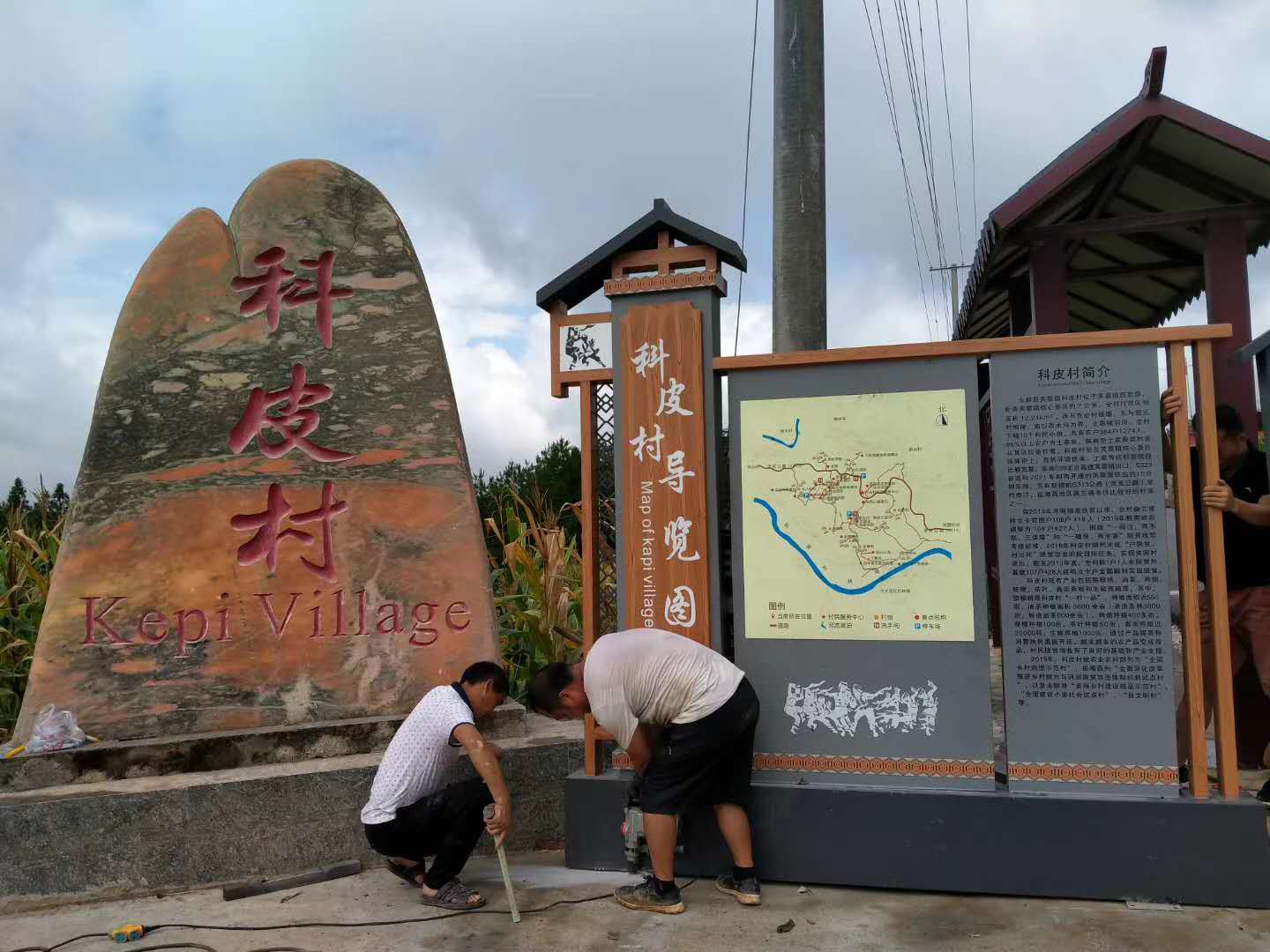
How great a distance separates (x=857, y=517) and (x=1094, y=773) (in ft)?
4.06

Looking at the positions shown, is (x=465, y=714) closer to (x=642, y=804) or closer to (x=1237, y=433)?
(x=642, y=804)

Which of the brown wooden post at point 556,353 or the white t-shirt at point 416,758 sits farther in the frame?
the brown wooden post at point 556,353

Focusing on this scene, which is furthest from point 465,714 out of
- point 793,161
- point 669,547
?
point 793,161

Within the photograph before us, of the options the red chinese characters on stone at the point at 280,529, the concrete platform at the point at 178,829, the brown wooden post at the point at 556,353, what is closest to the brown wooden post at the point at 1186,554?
the brown wooden post at the point at 556,353

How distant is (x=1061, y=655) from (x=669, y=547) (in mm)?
1522

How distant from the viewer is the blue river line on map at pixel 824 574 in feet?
12.1

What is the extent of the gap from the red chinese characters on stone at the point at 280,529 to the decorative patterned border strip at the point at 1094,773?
315 cm

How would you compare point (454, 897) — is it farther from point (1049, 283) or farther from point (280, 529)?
point (1049, 283)

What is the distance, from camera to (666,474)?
3.98 metres

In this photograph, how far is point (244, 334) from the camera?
4848mm

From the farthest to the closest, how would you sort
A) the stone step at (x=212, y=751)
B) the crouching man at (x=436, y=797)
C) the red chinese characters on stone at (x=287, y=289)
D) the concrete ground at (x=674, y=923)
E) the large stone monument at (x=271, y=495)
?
the red chinese characters on stone at (x=287, y=289)
the large stone monument at (x=271, y=495)
the stone step at (x=212, y=751)
the crouching man at (x=436, y=797)
the concrete ground at (x=674, y=923)

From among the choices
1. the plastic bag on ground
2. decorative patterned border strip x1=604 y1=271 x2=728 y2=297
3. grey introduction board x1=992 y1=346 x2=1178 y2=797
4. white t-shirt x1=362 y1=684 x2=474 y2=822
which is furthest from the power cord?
decorative patterned border strip x1=604 y1=271 x2=728 y2=297

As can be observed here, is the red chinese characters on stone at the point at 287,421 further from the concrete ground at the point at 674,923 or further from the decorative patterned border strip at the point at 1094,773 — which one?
the decorative patterned border strip at the point at 1094,773

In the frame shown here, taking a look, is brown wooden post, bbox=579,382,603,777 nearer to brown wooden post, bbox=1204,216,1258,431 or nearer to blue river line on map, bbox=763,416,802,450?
blue river line on map, bbox=763,416,802,450
